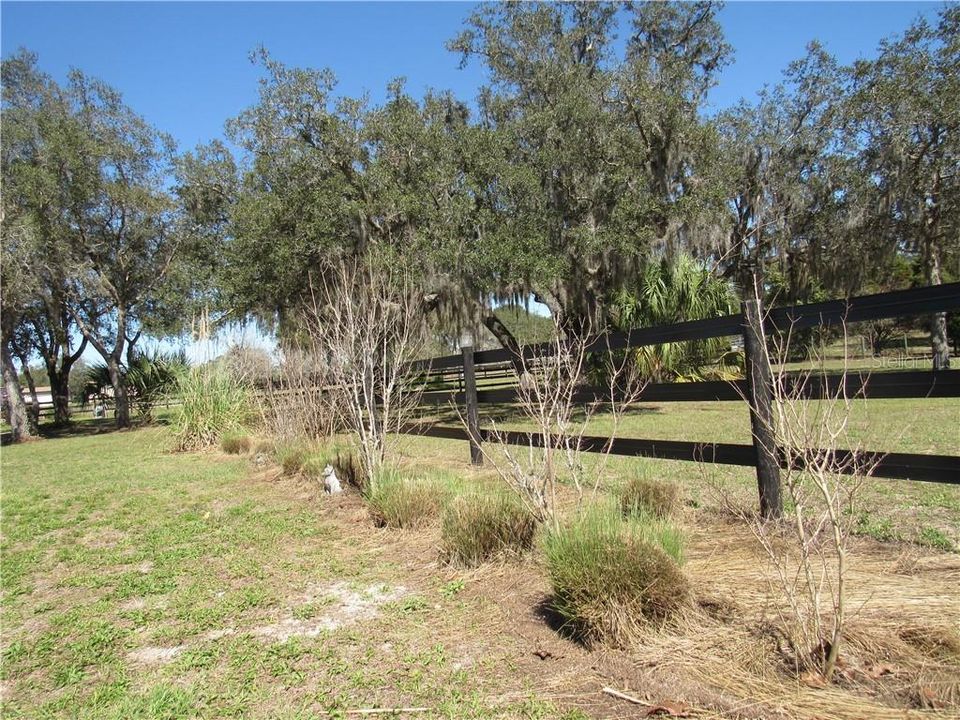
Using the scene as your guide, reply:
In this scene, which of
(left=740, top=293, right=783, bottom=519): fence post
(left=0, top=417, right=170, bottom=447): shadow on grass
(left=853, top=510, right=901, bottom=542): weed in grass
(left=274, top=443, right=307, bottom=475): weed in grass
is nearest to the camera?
(left=853, top=510, right=901, bottom=542): weed in grass

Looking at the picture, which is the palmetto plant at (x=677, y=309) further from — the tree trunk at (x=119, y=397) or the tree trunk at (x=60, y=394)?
the tree trunk at (x=60, y=394)

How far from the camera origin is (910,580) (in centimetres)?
270

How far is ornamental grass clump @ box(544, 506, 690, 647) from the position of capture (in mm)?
2500

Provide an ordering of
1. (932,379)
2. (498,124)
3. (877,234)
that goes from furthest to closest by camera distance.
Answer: (877,234)
(498,124)
(932,379)

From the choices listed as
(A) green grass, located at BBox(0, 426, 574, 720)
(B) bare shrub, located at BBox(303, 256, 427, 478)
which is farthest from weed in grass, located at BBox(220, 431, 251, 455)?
(A) green grass, located at BBox(0, 426, 574, 720)

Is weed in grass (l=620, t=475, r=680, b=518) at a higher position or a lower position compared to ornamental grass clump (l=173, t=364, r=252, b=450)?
lower

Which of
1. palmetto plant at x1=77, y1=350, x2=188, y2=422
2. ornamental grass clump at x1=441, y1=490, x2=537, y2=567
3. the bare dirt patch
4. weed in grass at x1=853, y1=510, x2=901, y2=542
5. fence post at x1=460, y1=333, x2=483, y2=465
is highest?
palmetto plant at x1=77, y1=350, x2=188, y2=422

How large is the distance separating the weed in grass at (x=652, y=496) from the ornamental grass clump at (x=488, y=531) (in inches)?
24.1

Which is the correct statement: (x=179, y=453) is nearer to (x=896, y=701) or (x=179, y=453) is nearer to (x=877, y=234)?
(x=896, y=701)

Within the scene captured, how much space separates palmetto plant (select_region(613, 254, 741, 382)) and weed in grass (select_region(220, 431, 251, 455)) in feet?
25.0

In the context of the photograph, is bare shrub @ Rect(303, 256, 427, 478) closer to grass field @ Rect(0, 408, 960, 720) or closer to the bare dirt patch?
grass field @ Rect(0, 408, 960, 720)

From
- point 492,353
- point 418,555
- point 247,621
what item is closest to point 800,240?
point 492,353

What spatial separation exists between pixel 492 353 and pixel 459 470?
4.24ft

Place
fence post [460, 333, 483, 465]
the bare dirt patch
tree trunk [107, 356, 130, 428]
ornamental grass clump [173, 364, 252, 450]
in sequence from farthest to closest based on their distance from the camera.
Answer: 1. tree trunk [107, 356, 130, 428]
2. ornamental grass clump [173, 364, 252, 450]
3. fence post [460, 333, 483, 465]
4. the bare dirt patch
